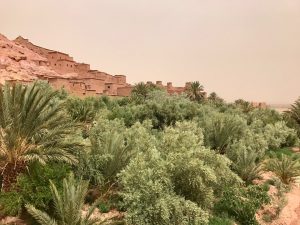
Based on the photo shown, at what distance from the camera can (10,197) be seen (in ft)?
28.9

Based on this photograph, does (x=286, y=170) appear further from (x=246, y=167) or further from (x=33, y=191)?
(x=33, y=191)

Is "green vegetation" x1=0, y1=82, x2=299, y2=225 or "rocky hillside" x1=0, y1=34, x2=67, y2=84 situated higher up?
"rocky hillside" x1=0, y1=34, x2=67, y2=84

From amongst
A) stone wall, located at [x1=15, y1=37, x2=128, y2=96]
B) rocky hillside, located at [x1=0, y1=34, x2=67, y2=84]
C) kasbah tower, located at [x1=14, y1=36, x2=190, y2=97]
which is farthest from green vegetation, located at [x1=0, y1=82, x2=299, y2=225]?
rocky hillside, located at [x1=0, y1=34, x2=67, y2=84]

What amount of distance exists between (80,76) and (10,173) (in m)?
37.6

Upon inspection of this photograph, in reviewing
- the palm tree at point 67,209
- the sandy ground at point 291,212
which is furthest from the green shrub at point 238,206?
the palm tree at point 67,209

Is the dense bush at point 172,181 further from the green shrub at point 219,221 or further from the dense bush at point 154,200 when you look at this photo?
the green shrub at point 219,221

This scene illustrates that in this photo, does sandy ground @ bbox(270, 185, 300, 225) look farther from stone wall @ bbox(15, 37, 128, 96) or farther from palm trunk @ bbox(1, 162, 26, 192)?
stone wall @ bbox(15, 37, 128, 96)

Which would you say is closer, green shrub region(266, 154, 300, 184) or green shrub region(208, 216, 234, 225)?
green shrub region(208, 216, 234, 225)

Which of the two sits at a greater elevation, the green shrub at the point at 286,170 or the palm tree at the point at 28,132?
the palm tree at the point at 28,132

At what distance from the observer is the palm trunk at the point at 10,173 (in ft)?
30.6

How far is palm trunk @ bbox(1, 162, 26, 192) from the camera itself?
9317 mm

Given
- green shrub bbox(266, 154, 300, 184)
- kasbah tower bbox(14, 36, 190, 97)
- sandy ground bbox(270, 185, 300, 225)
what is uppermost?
kasbah tower bbox(14, 36, 190, 97)

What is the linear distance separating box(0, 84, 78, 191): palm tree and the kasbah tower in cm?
2621

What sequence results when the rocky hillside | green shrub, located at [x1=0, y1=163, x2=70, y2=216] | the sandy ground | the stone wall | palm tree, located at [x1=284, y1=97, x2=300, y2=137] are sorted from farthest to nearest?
1. the stone wall
2. the rocky hillside
3. palm tree, located at [x1=284, y1=97, x2=300, y2=137]
4. the sandy ground
5. green shrub, located at [x1=0, y1=163, x2=70, y2=216]
